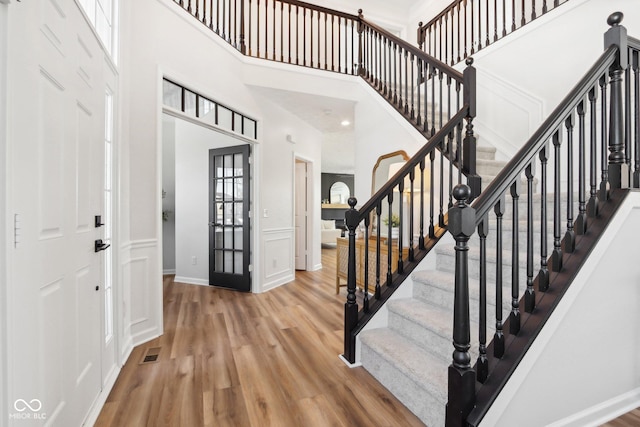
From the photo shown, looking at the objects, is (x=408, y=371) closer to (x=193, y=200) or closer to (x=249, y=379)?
(x=249, y=379)

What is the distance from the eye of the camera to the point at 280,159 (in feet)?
15.5

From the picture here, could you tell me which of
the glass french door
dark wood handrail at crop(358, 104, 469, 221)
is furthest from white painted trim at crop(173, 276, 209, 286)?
dark wood handrail at crop(358, 104, 469, 221)

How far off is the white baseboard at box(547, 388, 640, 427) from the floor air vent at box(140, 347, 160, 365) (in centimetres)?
254

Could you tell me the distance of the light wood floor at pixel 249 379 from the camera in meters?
1.63

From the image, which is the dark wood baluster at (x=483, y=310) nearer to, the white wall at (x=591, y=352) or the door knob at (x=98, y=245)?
the white wall at (x=591, y=352)

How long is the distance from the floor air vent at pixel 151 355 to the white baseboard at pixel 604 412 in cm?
254

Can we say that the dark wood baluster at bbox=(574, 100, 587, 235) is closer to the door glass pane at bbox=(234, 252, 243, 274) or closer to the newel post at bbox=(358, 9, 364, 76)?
the newel post at bbox=(358, 9, 364, 76)

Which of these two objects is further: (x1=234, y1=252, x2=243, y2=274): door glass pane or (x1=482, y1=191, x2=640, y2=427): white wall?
(x1=234, y1=252, x2=243, y2=274): door glass pane

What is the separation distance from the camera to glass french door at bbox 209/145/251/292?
4.26 meters

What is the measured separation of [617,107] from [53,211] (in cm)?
283

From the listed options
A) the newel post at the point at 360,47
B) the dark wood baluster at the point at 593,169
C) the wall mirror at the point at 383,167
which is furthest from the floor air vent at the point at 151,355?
the newel post at the point at 360,47

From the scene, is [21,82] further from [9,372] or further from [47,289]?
[9,372]

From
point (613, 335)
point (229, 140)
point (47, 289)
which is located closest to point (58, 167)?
point (47, 289)

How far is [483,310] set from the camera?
1.33 meters
